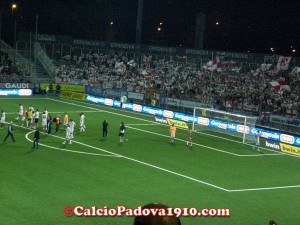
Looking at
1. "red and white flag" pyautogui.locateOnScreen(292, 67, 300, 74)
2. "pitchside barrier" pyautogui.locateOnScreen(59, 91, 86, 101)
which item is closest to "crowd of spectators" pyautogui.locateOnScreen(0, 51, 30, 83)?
"pitchside barrier" pyautogui.locateOnScreen(59, 91, 86, 101)

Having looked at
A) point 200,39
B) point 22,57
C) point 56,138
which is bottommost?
point 56,138

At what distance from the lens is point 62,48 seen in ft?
246

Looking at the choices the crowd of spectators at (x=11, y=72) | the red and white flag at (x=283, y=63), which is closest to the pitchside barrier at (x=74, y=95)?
the crowd of spectators at (x=11, y=72)

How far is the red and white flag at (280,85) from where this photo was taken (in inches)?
1925

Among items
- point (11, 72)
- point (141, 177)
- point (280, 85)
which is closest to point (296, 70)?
point (280, 85)

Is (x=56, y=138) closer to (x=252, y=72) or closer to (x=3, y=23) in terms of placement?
(x=252, y=72)

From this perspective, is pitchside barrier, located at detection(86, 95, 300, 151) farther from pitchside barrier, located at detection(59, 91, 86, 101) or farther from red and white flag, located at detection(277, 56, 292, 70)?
red and white flag, located at detection(277, 56, 292, 70)

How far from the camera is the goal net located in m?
40.5

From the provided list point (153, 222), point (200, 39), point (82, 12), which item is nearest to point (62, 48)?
point (82, 12)

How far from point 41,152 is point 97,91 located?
3586 cm

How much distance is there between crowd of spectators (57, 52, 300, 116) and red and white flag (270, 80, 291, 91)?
1312 millimetres

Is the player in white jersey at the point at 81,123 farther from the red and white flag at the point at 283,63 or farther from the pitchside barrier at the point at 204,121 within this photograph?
the red and white flag at the point at 283,63

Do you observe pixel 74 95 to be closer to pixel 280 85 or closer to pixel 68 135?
pixel 280 85

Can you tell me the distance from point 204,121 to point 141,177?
19838mm
